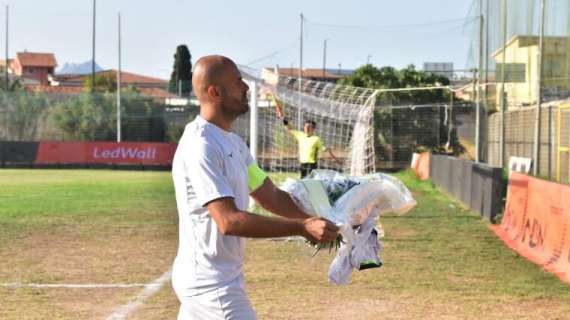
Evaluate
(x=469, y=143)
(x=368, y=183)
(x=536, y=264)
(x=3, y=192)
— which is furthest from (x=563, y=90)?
(x=469, y=143)

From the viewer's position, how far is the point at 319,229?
3.72 meters

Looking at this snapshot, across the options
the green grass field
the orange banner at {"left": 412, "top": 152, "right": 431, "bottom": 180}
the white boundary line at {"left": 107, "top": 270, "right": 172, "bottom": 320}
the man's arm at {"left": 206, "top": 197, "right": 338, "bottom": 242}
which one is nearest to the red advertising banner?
the orange banner at {"left": 412, "top": 152, "right": 431, "bottom": 180}

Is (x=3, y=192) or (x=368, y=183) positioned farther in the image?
(x=3, y=192)

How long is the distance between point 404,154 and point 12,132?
65.2ft

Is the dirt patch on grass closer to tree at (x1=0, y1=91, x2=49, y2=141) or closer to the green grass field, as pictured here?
the green grass field

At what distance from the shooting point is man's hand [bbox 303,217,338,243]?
372cm

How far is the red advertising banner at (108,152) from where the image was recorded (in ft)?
137

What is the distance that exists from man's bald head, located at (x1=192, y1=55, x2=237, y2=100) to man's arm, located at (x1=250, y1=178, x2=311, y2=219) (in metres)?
0.69

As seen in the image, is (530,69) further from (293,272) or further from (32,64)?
(32,64)

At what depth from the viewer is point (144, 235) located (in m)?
14.3

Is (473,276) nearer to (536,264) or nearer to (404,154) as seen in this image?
(536,264)

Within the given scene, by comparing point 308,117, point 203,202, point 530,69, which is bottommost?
point 203,202

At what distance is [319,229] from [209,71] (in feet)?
2.81

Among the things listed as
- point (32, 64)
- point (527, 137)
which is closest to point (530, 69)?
point (527, 137)
